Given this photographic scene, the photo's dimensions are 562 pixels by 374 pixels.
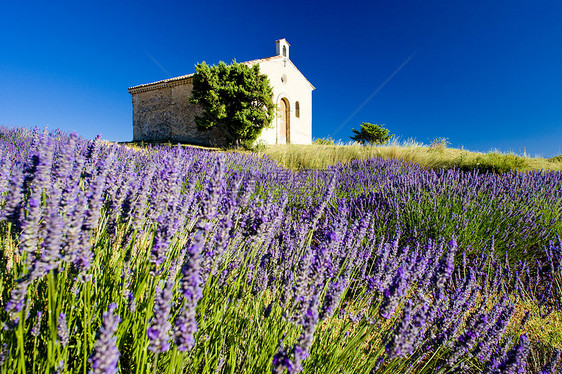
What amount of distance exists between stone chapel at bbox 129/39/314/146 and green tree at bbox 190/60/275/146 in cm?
125

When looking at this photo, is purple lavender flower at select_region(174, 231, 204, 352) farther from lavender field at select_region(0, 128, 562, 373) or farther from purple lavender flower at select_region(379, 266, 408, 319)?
purple lavender flower at select_region(379, 266, 408, 319)

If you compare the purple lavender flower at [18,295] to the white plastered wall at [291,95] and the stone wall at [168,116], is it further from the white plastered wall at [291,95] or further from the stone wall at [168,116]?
the white plastered wall at [291,95]

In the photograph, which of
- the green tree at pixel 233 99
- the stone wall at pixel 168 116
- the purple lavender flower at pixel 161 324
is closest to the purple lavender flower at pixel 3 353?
the purple lavender flower at pixel 161 324

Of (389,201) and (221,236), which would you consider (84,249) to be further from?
(389,201)

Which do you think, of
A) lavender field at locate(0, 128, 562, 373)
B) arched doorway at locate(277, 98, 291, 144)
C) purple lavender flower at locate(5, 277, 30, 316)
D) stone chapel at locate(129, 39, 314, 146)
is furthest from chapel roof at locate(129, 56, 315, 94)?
purple lavender flower at locate(5, 277, 30, 316)

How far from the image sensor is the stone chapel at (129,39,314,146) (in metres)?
16.8

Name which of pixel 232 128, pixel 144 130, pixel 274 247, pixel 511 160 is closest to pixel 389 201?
pixel 274 247

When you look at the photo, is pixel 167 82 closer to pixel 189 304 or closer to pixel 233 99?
pixel 233 99

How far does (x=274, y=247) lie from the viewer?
1666mm

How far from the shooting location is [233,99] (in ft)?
48.9

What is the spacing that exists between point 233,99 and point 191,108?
10.9 ft

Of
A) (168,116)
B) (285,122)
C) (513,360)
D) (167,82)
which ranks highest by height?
(167,82)

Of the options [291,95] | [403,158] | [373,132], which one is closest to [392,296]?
[403,158]

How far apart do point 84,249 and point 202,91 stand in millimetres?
15406
